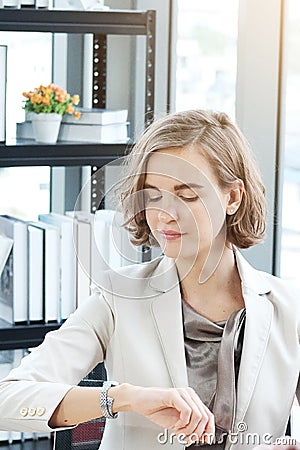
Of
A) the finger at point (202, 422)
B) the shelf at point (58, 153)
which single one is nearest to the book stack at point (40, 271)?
the shelf at point (58, 153)

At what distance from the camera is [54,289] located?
300cm

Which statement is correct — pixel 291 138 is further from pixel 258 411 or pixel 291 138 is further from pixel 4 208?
pixel 258 411

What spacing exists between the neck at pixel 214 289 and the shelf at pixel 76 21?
4.25 feet

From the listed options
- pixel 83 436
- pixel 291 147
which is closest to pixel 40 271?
pixel 291 147

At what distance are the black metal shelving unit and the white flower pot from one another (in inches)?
1.4

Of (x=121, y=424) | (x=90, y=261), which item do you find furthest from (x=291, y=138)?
(x=121, y=424)

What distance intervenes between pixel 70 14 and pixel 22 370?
4.85ft

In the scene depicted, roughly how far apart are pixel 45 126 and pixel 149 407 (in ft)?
5.15

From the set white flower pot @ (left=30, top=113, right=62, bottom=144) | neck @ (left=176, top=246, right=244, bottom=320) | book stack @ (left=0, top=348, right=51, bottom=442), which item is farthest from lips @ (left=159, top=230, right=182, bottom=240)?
book stack @ (left=0, top=348, right=51, bottom=442)

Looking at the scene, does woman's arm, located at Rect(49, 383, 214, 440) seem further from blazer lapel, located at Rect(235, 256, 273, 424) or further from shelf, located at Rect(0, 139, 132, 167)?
shelf, located at Rect(0, 139, 132, 167)

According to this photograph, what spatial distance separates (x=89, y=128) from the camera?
2986 millimetres

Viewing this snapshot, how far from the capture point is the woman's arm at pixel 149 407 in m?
1.46

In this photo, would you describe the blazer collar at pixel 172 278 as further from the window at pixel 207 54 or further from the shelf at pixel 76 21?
the window at pixel 207 54

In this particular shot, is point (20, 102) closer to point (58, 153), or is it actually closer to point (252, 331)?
point (58, 153)
